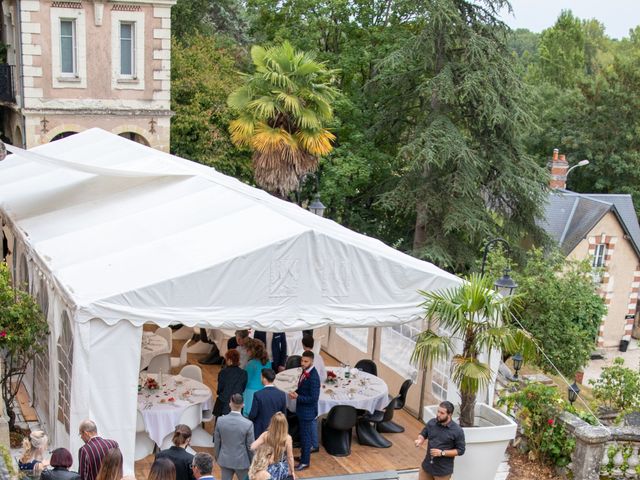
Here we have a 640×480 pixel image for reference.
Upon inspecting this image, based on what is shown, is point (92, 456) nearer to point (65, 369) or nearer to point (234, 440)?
point (234, 440)

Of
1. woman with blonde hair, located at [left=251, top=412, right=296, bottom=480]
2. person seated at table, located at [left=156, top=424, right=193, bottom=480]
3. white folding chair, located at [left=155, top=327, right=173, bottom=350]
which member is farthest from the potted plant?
white folding chair, located at [left=155, top=327, right=173, bottom=350]

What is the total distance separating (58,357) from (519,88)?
52.3 ft

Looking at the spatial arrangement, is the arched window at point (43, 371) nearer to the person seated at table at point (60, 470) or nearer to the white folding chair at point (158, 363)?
the white folding chair at point (158, 363)

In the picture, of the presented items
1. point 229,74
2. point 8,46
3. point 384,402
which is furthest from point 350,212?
point 384,402

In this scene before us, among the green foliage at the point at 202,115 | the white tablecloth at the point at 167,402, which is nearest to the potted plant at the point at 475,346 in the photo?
the white tablecloth at the point at 167,402

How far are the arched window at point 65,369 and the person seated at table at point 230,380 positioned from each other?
1.91 meters

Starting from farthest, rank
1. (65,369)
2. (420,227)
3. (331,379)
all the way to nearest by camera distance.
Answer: (420,227)
(331,379)
(65,369)

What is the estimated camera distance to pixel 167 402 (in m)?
10.8

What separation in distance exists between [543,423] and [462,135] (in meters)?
12.8

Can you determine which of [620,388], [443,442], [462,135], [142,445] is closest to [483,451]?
[443,442]

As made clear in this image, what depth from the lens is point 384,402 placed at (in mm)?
11625

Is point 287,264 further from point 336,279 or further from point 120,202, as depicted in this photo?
point 120,202

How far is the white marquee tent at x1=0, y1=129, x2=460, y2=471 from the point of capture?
30.4 ft

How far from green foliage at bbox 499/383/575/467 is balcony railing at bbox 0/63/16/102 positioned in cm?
1811
